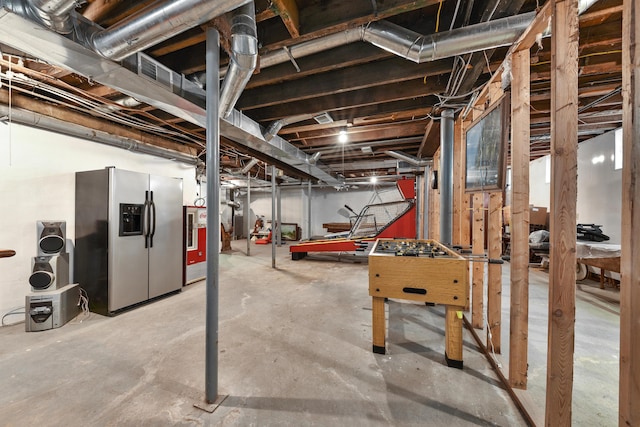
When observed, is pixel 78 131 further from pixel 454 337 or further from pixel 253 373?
pixel 454 337

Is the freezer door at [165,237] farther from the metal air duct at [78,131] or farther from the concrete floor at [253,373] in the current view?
the metal air duct at [78,131]

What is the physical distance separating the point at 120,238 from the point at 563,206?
4052 millimetres

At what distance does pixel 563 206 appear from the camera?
1137mm

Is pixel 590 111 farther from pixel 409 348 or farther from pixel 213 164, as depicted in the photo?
pixel 213 164

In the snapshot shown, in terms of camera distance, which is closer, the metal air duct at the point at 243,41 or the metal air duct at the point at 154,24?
the metal air duct at the point at 154,24

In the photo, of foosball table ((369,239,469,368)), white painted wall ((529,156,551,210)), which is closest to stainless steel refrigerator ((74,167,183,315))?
foosball table ((369,239,469,368))

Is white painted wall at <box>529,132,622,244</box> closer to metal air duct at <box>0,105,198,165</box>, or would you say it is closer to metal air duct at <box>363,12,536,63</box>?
metal air duct at <box>363,12,536,63</box>

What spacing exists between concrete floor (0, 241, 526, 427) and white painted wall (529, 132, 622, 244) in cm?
381

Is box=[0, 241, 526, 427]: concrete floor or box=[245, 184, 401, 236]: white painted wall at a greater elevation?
box=[245, 184, 401, 236]: white painted wall

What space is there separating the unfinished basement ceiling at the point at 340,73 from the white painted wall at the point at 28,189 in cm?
36

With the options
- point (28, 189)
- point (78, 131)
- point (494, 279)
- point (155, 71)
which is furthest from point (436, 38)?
point (28, 189)

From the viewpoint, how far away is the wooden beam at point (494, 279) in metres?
1.97

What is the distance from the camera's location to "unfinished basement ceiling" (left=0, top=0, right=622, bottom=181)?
1654mm

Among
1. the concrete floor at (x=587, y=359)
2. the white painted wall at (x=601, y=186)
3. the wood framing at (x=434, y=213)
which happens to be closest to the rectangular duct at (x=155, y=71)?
the concrete floor at (x=587, y=359)
